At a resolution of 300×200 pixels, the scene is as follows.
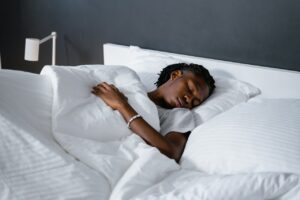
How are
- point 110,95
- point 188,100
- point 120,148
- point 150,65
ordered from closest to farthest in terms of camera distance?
point 120,148, point 110,95, point 188,100, point 150,65

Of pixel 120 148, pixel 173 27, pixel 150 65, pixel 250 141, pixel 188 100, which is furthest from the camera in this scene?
pixel 173 27

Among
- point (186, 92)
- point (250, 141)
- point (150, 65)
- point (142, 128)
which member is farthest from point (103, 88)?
point (250, 141)

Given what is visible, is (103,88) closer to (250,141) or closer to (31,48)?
(250,141)

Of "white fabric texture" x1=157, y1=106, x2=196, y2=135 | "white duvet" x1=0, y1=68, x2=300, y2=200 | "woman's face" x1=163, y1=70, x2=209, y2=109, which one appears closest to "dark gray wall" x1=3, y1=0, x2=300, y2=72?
"woman's face" x1=163, y1=70, x2=209, y2=109

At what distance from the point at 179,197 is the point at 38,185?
0.37 metres

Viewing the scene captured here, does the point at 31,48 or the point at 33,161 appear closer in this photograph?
the point at 33,161

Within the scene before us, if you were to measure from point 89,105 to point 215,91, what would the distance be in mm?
607

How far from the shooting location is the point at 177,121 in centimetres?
146

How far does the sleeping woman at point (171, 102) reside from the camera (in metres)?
1.32

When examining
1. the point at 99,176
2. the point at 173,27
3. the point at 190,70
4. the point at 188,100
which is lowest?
the point at 99,176

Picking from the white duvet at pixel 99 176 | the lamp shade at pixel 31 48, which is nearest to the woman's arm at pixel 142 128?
the white duvet at pixel 99 176

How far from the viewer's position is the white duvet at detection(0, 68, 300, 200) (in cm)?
94

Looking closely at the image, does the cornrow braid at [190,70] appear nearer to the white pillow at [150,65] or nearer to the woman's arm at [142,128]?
the white pillow at [150,65]

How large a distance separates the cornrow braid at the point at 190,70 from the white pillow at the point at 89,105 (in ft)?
0.69
